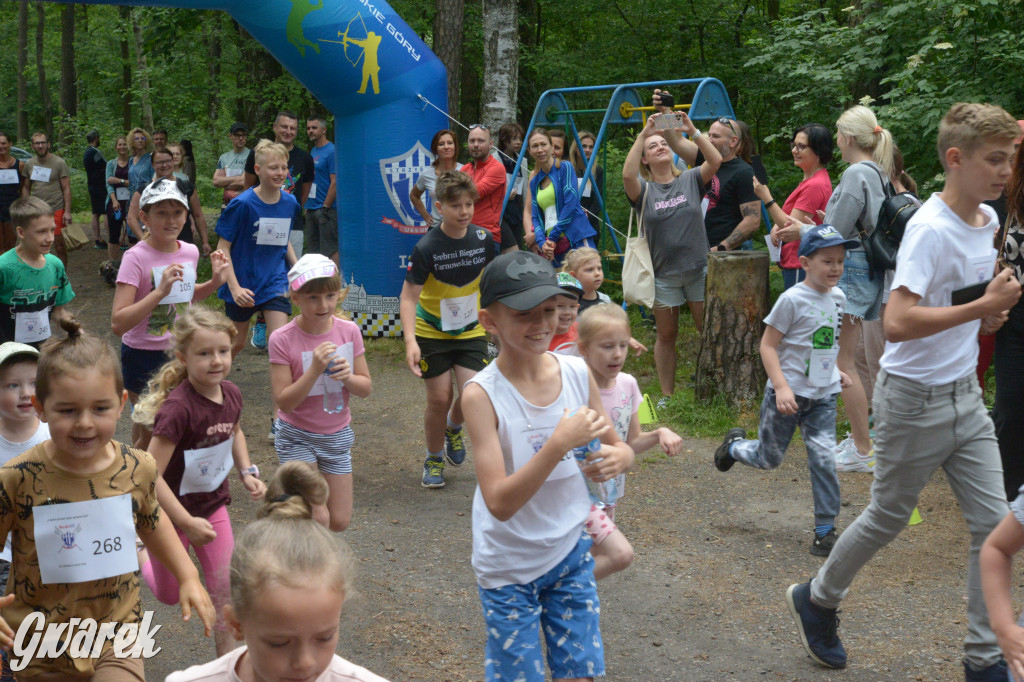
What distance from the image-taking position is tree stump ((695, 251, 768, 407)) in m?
7.48

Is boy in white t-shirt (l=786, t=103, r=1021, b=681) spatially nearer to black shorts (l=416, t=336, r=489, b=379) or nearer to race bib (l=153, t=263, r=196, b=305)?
black shorts (l=416, t=336, r=489, b=379)

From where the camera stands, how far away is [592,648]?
3.03 m

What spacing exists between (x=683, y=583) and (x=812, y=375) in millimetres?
1271

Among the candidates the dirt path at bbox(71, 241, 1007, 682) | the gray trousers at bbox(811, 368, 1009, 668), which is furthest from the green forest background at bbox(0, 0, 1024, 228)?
the gray trousers at bbox(811, 368, 1009, 668)

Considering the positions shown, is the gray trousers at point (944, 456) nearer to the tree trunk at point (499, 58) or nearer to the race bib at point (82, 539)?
the race bib at point (82, 539)

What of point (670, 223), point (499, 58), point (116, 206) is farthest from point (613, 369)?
point (116, 206)

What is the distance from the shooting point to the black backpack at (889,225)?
17.5ft

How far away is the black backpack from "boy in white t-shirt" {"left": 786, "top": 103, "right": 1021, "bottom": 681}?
1.42 m

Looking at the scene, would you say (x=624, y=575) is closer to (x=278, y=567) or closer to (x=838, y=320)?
(x=838, y=320)

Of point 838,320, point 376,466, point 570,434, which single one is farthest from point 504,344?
point 376,466

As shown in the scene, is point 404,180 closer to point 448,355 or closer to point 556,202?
point 556,202

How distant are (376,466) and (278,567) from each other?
5068 mm

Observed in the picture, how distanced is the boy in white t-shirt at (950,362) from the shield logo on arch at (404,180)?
22.4 feet

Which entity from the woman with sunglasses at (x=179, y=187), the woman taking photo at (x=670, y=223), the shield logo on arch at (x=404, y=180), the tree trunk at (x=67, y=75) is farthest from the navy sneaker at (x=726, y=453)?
the tree trunk at (x=67, y=75)
